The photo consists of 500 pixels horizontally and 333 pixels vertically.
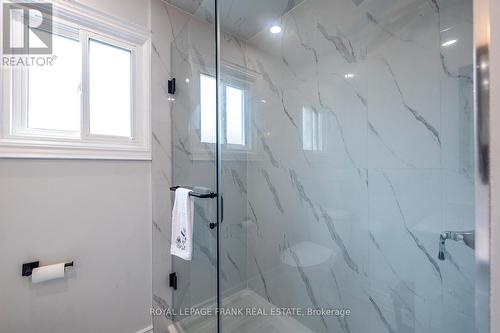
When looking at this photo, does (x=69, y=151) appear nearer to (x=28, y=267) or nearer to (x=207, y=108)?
(x=28, y=267)

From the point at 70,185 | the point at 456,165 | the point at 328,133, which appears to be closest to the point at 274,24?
the point at 328,133

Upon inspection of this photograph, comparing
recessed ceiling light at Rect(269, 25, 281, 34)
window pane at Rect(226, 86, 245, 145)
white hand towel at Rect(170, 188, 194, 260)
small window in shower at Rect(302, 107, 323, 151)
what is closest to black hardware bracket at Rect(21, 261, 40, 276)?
white hand towel at Rect(170, 188, 194, 260)

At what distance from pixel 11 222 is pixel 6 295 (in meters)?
0.38

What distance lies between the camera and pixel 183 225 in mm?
1472

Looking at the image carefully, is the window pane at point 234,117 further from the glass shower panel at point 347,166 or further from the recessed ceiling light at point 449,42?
A: the recessed ceiling light at point 449,42

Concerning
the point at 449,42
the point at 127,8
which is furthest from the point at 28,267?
the point at 449,42

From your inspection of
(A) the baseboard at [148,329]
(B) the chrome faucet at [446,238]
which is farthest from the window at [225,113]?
(A) the baseboard at [148,329]

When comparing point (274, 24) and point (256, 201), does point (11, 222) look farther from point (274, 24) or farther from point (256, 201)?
point (274, 24)

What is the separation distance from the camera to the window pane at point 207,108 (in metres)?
1.48

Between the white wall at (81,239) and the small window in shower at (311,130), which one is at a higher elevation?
the small window in shower at (311,130)

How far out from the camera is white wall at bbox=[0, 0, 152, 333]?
1.22 metres

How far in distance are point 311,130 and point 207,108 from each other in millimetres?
693

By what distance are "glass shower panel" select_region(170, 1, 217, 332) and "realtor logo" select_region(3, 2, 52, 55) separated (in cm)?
74

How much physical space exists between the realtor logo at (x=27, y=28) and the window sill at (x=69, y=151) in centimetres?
52
